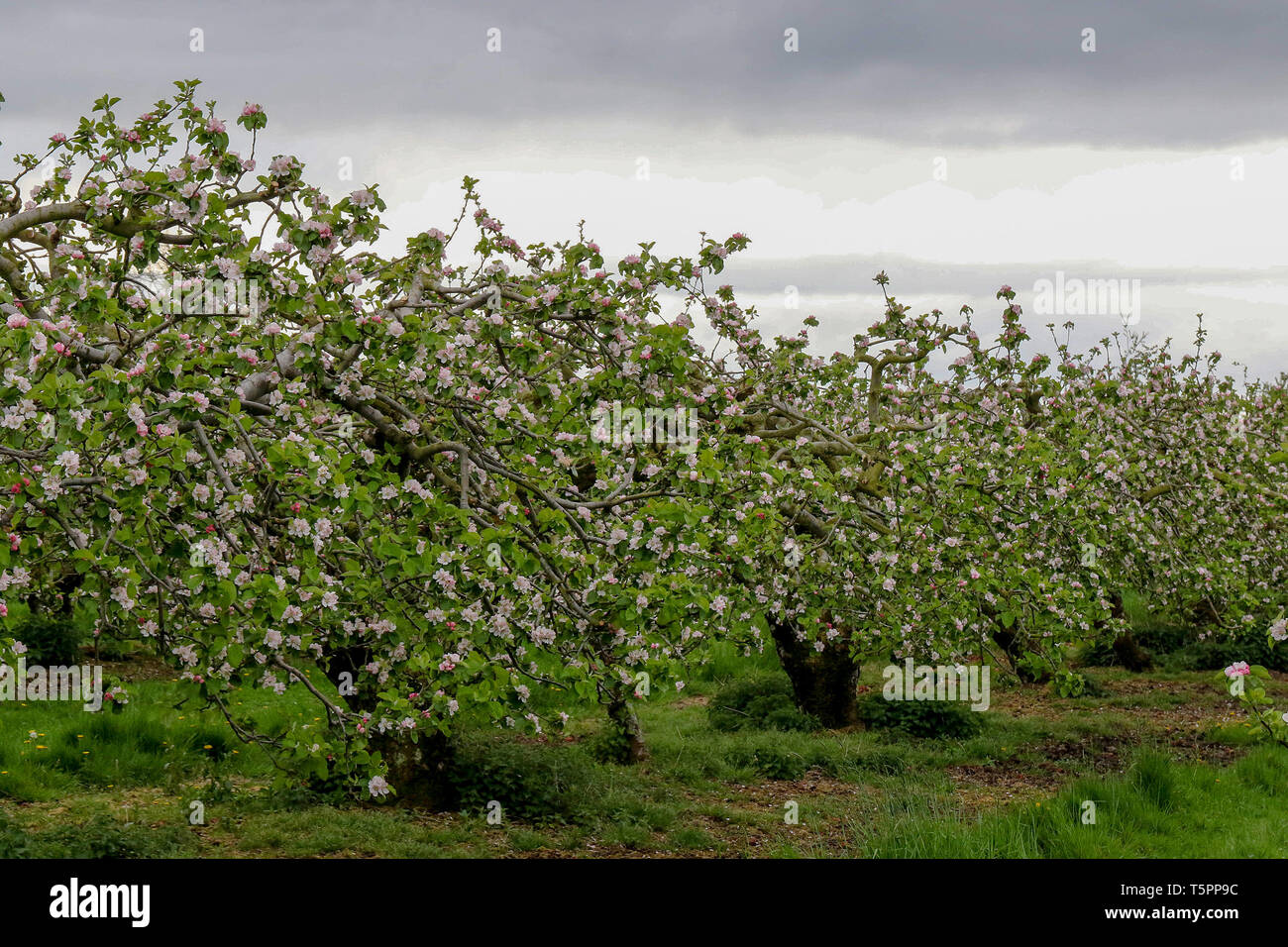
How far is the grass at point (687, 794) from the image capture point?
1017cm

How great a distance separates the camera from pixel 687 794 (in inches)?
527

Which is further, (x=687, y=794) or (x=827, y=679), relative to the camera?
(x=827, y=679)

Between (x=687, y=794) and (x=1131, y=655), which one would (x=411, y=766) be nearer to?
(x=687, y=794)

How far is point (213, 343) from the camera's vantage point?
805 centimetres

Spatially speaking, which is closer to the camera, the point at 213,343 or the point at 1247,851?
the point at 213,343

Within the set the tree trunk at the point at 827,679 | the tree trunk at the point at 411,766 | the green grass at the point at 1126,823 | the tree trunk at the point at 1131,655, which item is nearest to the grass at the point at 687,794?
the green grass at the point at 1126,823

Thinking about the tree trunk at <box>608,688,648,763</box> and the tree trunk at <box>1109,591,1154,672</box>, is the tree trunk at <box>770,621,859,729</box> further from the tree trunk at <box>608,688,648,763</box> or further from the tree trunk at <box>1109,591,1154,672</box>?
the tree trunk at <box>1109,591,1154,672</box>

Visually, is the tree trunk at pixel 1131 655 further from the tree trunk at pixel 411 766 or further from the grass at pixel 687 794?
the tree trunk at pixel 411 766

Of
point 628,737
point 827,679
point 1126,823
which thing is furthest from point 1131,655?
point 1126,823

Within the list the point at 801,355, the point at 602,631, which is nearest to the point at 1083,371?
the point at 801,355

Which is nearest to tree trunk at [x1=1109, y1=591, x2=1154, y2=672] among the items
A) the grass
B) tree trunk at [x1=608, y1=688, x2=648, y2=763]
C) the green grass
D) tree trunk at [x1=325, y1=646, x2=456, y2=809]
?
the grass

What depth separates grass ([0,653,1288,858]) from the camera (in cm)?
1017
